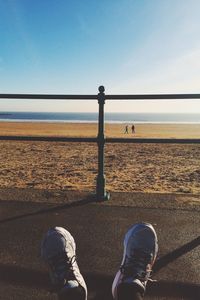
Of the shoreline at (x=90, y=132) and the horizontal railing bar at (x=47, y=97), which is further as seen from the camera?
the shoreline at (x=90, y=132)

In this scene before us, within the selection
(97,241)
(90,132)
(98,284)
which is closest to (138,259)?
(98,284)

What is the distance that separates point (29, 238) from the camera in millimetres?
3316

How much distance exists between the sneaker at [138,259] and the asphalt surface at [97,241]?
0.21m

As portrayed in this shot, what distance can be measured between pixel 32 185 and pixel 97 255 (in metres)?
5.36

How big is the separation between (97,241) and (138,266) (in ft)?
3.08

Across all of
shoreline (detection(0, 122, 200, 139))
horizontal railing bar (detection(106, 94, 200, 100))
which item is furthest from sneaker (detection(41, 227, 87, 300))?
shoreline (detection(0, 122, 200, 139))

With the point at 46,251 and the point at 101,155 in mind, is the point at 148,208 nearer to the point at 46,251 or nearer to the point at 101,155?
the point at 101,155

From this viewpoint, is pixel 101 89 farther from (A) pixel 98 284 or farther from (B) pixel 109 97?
(A) pixel 98 284

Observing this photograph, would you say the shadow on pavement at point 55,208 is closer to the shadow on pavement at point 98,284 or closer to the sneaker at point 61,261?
the shadow on pavement at point 98,284

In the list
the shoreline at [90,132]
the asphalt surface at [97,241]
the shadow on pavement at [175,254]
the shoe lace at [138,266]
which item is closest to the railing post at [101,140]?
the asphalt surface at [97,241]

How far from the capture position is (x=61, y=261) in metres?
2.32

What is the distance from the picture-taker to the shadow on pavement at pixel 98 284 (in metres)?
2.46

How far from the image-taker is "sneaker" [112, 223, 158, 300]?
218cm

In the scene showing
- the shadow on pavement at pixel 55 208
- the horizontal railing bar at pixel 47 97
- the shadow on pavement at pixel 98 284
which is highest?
the horizontal railing bar at pixel 47 97
